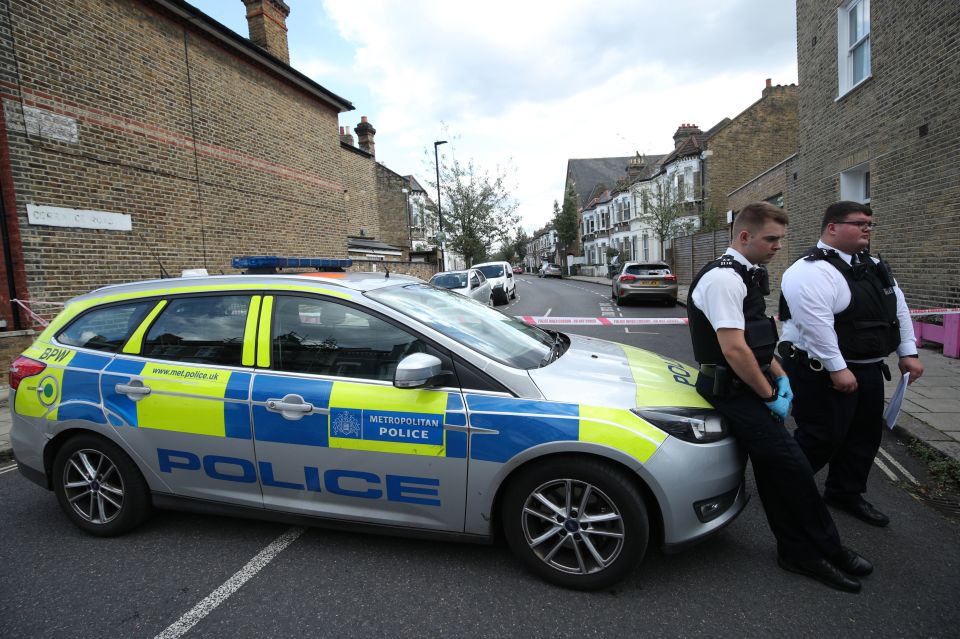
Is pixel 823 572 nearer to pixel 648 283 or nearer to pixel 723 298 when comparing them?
pixel 723 298

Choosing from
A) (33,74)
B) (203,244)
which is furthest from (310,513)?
(203,244)

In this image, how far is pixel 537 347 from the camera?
3.23 metres

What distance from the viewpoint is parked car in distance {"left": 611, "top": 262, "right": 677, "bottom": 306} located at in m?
16.1

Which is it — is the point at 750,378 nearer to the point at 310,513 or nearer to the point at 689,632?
the point at 689,632

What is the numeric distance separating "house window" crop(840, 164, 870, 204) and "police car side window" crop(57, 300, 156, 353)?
12.4 m

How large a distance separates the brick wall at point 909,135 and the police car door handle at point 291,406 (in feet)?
31.1

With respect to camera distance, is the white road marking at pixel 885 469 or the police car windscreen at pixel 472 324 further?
the white road marking at pixel 885 469

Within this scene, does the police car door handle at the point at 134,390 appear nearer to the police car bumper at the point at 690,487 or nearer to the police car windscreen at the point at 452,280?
the police car bumper at the point at 690,487

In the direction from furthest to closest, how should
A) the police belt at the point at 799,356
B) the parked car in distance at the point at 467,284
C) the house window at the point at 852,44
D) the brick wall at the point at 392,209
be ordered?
the brick wall at the point at 392,209 < the parked car in distance at the point at 467,284 < the house window at the point at 852,44 < the police belt at the point at 799,356

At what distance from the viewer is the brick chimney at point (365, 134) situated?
26.1 meters

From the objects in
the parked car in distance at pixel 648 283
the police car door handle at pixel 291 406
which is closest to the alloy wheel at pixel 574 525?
the police car door handle at pixel 291 406

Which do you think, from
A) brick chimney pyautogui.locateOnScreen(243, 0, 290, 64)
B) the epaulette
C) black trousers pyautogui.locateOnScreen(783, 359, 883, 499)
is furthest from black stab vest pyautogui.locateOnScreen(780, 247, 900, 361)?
brick chimney pyautogui.locateOnScreen(243, 0, 290, 64)

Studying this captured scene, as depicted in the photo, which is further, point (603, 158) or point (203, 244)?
point (603, 158)

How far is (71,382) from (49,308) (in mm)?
5879
